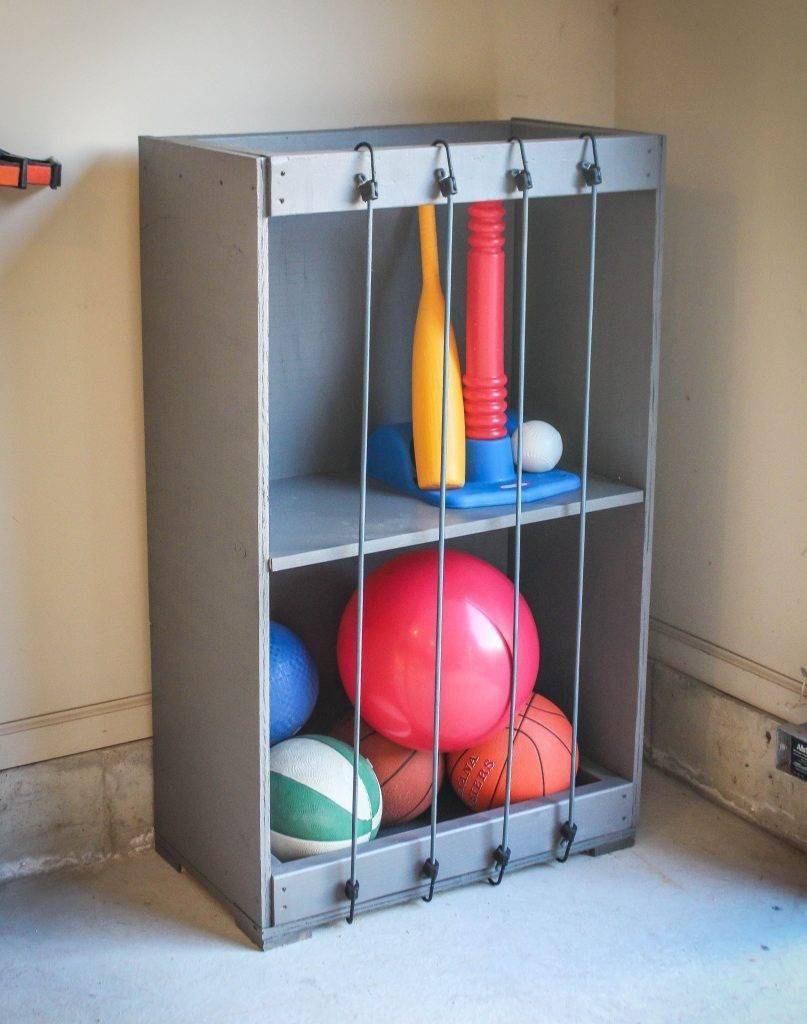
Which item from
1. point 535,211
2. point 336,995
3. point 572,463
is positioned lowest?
point 336,995

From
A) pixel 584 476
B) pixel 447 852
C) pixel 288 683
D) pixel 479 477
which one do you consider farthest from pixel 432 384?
pixel 447 852

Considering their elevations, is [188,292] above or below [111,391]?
above

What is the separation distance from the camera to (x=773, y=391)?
238 cm

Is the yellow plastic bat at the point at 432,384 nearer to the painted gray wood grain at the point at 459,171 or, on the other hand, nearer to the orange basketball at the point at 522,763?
the painted gray wood grain at the point at 459,171

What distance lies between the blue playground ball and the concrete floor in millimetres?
325

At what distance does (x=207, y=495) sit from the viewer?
2.11 metres

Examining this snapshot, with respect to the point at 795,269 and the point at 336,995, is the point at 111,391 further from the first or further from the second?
the point at 795,269

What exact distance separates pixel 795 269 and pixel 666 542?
2.01 feet

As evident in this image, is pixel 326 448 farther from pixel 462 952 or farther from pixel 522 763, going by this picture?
pixel 462 952

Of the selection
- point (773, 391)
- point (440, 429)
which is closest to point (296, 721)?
point (440, 429)

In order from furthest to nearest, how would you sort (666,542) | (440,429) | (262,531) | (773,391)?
(666,542), (773,391), (440,429), (262,531)

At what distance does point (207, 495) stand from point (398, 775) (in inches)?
23.4

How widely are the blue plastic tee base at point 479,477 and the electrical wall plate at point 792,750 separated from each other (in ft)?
1.87

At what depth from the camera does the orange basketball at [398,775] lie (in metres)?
2.32
